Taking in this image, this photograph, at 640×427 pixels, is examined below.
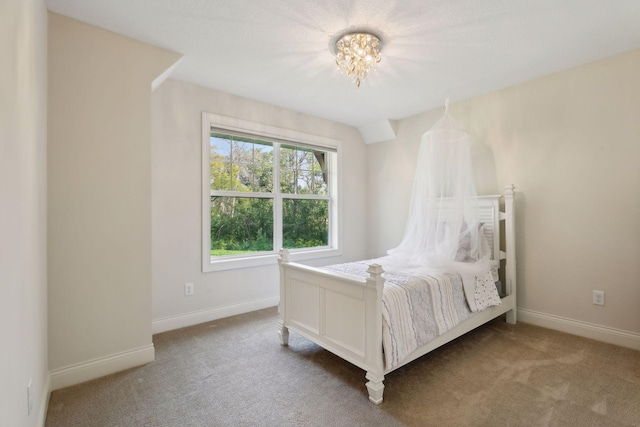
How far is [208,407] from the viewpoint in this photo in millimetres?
1825

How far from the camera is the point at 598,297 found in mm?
2732

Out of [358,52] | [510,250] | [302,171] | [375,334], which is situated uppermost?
[358,52]

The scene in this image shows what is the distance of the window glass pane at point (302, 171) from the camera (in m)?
3.99

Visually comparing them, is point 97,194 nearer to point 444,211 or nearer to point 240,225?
point 240,225

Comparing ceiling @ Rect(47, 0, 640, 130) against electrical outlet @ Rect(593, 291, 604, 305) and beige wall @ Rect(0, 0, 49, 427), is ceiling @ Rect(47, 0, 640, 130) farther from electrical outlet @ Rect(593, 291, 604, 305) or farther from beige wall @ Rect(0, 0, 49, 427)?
electrical outlet @ Rect(593, 291, 604, 305)

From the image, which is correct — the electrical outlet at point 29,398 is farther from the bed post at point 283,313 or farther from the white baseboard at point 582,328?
the white baseboard at point 582,328

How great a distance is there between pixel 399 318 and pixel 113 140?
2.34 m

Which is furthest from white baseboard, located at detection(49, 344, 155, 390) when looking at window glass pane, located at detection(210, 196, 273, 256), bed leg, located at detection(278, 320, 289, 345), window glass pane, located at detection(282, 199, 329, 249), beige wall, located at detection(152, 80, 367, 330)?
window glass pane, located at detection(282, 199, 329, 249)

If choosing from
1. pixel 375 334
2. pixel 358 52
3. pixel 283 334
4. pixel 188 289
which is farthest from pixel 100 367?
pixel 358 52

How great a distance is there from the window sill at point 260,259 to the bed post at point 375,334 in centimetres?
192

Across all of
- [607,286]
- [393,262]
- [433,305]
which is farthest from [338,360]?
[607,286]

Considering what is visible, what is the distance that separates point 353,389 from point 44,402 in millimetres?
1787

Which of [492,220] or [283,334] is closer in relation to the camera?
[283,334]

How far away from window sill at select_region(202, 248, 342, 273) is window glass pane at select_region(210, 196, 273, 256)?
13cm
